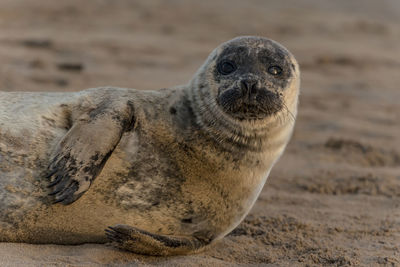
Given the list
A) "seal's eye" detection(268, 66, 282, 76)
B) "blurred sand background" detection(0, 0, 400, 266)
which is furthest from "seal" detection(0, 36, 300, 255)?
"blurred sand background" detection(0, 0, 400, 266)

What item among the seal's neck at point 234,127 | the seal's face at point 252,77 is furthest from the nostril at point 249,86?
the seal's neck at point 234,127

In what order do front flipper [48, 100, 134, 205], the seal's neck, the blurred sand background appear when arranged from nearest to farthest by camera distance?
front flipper [48, 100, 134, 205], the seal's neck, the blurred sand background

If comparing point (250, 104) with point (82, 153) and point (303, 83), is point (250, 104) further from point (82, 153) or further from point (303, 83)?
point (303, 83)

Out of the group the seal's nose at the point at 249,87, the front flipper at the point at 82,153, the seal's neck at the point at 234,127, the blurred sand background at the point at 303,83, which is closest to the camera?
the front flipper at the point at 82,153

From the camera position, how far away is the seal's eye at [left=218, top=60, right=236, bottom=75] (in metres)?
3.39

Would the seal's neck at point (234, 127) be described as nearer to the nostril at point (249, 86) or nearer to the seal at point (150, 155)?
the seal at point (150, 155)

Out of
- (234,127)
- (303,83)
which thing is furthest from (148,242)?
(303,83)

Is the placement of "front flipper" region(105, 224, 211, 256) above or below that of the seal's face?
below

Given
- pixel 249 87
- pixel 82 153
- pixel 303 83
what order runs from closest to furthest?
pixel 82 153 < pixel 249 87 < pixel 303 83

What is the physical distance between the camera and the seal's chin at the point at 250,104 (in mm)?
3156

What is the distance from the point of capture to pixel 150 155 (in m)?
3.20

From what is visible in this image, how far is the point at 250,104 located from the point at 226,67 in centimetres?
36

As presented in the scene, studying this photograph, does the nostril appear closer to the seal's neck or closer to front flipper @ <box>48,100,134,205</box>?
the seal's neck

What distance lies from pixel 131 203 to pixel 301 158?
8.90ft
